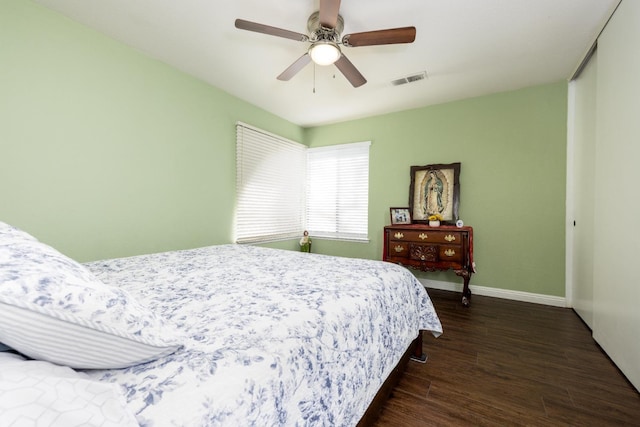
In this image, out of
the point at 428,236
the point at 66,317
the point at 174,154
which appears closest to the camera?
the point at 66,317

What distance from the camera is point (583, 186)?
2.67 metres

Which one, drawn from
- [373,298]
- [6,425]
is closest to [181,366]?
[6,425]

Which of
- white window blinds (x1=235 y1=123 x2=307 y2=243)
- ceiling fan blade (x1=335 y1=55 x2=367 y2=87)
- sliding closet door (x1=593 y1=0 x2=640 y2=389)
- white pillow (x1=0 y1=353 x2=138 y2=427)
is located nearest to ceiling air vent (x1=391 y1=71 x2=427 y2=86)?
ceiling fan blade (x1=335 y1=55 x2=367 y2=87)

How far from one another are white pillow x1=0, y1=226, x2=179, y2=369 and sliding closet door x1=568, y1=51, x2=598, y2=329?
3306 millimetres

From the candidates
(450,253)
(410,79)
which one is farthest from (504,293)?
(410,79)

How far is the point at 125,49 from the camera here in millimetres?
2451

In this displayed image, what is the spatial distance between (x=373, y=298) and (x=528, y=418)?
3.40ft

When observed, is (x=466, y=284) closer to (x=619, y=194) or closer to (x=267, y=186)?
(x=619, y=194)

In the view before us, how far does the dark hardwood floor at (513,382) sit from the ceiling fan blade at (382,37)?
7.36 ft

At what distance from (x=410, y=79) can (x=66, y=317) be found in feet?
10.9

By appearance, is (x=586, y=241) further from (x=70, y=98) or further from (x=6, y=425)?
(x=70, y=98)

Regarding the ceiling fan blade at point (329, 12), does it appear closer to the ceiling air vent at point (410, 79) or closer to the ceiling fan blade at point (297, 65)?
the ceiling fan blade at point (297, 65)

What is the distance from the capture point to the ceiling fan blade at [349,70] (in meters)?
2.16

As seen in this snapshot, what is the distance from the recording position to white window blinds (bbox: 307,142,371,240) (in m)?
4.27
